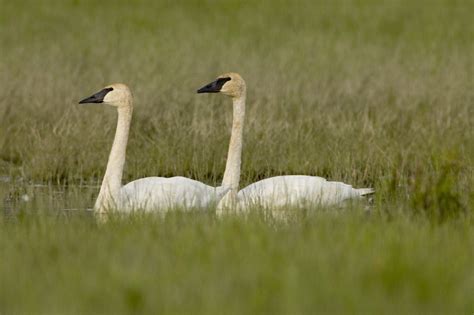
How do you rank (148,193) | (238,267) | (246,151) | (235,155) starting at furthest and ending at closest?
(246,151) → (235,155) → (148,193) → (238,267)

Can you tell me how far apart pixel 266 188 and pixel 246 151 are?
10.8 ft

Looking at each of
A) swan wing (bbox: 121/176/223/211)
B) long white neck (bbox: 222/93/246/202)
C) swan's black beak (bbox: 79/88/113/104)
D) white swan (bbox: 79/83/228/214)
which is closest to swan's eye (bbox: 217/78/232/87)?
long white neck (bbox: 222/93/246/202)

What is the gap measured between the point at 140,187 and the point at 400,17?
21.6 meters

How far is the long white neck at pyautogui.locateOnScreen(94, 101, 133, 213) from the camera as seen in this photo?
330 inches

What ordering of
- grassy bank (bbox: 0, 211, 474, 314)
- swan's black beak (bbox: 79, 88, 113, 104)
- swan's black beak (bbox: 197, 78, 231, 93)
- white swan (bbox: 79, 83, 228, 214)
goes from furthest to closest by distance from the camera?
swan's black beak (bbox: 197, 78, 231, 93) → swan's black beak (bbox: 79, 88, 113, 104) → white swan (bbox: 79, 83, 228, 214) → grassy bank (bbox: 0, 211, 474, 314)

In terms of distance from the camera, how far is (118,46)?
906 inches

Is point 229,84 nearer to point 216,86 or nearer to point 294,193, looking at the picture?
point 216,86

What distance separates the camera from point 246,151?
11969 millimetres

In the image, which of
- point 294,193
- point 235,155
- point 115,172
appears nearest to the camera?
point 294,193

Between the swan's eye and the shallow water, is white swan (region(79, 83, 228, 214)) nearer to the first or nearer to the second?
the shallow water

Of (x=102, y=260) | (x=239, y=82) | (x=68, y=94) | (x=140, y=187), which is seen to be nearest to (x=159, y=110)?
(x=68, y=94)

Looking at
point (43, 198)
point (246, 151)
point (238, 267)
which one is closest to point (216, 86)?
point (43, 198)

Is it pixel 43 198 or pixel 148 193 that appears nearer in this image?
pixel 148 193

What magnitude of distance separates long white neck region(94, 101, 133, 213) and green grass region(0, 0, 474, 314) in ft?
0.83
